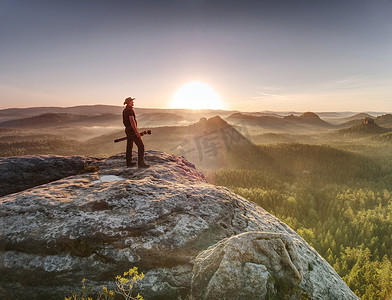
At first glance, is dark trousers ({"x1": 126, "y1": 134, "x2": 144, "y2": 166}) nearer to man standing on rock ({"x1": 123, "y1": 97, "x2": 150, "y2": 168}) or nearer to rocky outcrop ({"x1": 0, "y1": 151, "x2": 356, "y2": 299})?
man standing on rock ({"x1": 123, "y1": 97, "x2": 150, "y2": 168})

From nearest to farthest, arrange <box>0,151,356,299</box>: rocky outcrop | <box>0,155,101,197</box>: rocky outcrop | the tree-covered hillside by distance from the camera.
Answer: <box>0,151,356,299</box>: rocky outcrop
<box>0,155,101,197</box>: rocky outcrop
the tree-covered hillside

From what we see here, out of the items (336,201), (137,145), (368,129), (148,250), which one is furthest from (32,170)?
(368,129)

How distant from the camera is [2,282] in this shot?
4.60m

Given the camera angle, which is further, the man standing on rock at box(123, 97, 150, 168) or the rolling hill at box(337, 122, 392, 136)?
the rolling hill at box(337, 122, 392, 136)

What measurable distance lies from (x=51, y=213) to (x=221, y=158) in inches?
1953

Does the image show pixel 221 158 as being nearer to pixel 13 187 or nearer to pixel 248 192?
pixel 248 192

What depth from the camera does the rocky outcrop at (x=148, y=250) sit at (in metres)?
4.29

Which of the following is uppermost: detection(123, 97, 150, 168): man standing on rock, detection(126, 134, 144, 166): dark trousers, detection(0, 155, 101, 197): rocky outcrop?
detection(123, 97, 150, 168): man standing on rock

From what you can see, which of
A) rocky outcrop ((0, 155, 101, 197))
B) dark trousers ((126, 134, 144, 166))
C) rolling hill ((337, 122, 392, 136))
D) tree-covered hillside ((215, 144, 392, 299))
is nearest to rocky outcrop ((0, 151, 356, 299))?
rocky outcrop ((0, 155, 101, 197))

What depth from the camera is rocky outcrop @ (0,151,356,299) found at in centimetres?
429

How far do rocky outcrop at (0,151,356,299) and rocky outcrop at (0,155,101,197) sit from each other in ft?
10.9

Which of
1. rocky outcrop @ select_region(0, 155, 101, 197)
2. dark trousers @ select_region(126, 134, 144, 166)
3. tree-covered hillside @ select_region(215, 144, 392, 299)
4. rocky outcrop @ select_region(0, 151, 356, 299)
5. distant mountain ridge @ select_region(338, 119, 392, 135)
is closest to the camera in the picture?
rocky outcrop @ select_region(0, 151, 356, 299)

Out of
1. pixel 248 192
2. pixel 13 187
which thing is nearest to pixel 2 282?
pixel 13 187

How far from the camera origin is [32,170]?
9953 mm
